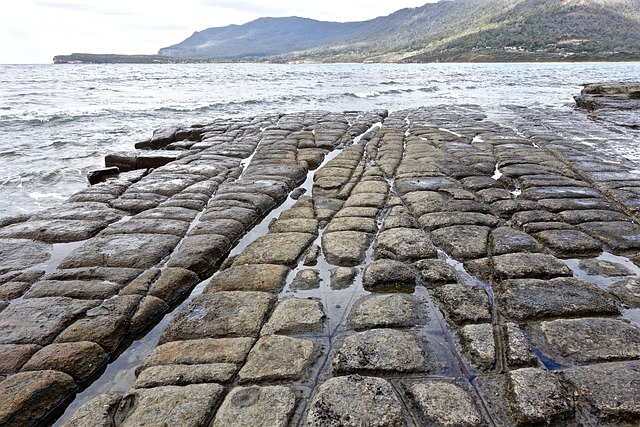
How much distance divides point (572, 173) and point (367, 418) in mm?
4816

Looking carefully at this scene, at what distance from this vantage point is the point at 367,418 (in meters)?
1.72

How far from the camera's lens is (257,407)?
1812 millimetres

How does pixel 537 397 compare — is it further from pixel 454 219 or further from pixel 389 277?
pixel 454 219

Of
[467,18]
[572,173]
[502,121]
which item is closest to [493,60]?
[467,18]

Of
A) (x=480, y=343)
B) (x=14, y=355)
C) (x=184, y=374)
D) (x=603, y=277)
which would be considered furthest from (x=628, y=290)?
(x=14, y=355)

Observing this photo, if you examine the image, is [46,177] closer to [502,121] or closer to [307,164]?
[307,164]

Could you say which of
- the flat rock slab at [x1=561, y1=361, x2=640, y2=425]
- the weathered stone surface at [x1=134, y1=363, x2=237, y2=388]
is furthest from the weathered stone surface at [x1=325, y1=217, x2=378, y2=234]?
the flat rock slab at [x1=561, y1=361, x2=640, y2=425]

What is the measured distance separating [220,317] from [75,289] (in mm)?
1113

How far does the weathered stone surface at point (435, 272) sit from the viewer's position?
281cm

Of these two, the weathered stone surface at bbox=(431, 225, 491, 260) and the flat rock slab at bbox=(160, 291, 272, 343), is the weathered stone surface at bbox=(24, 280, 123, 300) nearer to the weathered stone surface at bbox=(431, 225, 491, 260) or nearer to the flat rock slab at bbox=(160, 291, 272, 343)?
the flat rock slab at bbox=(160, 291, 272, 343)

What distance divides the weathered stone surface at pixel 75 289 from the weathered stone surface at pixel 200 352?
81cm

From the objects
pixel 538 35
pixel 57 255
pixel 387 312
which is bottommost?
pixel 538 35

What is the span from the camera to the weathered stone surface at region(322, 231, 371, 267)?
319 centimetres

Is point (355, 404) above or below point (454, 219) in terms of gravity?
above
